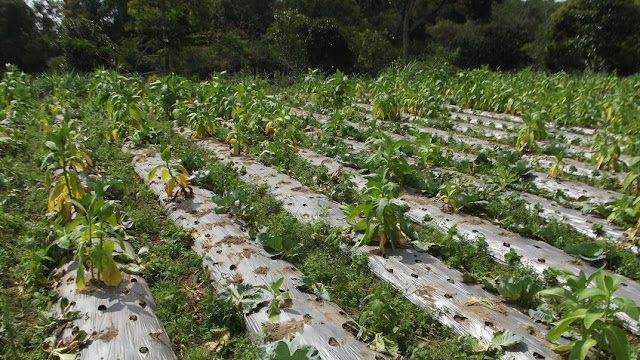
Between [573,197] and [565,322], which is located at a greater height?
[565,322]

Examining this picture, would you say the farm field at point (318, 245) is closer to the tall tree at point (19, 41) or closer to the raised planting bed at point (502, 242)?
the raised planting bed at point (502, 242)

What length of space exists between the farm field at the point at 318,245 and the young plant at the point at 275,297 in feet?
0.06

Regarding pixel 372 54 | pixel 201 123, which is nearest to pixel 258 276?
pixel 201 123

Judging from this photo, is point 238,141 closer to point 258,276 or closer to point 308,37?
point 258,276

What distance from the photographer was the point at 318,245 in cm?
366

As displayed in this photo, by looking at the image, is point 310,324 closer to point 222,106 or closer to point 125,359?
point 125,359

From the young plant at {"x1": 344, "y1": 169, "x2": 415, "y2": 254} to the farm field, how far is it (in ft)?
0.05

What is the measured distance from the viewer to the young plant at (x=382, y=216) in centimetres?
326

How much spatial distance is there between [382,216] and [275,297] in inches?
39.4

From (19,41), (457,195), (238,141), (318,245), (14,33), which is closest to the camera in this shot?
(318,245)

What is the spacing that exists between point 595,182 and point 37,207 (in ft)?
18.6

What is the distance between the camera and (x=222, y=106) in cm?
790

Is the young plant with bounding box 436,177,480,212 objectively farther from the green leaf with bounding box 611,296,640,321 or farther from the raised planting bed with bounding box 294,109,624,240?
the green leaf with bounding box 611,296,640,321

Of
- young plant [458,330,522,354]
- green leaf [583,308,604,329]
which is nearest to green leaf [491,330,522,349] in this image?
young plant [458,330,522,354]
